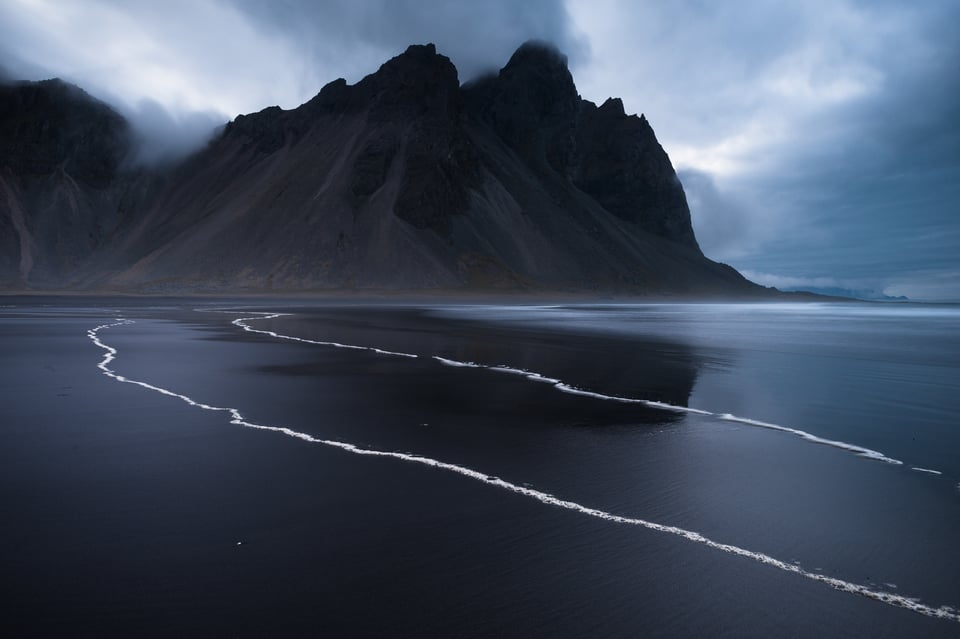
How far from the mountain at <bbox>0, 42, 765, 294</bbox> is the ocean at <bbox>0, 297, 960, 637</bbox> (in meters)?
104

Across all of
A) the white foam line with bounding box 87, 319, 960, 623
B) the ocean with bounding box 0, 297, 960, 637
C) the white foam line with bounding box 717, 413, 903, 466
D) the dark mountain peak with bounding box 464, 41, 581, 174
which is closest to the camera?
the ocean with bounding box 0, 297, 960, 637

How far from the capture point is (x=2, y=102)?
15688 cm

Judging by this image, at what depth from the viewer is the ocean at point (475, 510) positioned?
439 cm

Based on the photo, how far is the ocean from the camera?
439cm

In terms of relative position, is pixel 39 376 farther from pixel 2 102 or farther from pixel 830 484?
pixel 2 102

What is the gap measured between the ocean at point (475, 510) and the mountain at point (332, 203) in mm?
103993

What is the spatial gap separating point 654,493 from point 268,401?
27.5ft

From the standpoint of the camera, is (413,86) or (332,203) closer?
(332,203)

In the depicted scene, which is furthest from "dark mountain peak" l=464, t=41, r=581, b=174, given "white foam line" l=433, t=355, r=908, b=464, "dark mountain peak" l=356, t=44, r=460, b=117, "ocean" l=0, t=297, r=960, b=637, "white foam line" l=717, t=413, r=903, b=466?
"white foam line" l=717, t=413, r=903, b=466

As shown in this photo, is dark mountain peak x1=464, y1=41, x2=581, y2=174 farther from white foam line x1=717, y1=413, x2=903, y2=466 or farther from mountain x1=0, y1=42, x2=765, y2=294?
white foam line x1=717, y1=413, x2=903, y2=466

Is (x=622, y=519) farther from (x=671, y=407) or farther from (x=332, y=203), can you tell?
(x=332, y=203)

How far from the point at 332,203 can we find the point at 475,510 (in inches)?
5041

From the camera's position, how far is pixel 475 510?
20.9 ft

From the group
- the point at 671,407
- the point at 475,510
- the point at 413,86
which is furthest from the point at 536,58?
the point at 475,510
